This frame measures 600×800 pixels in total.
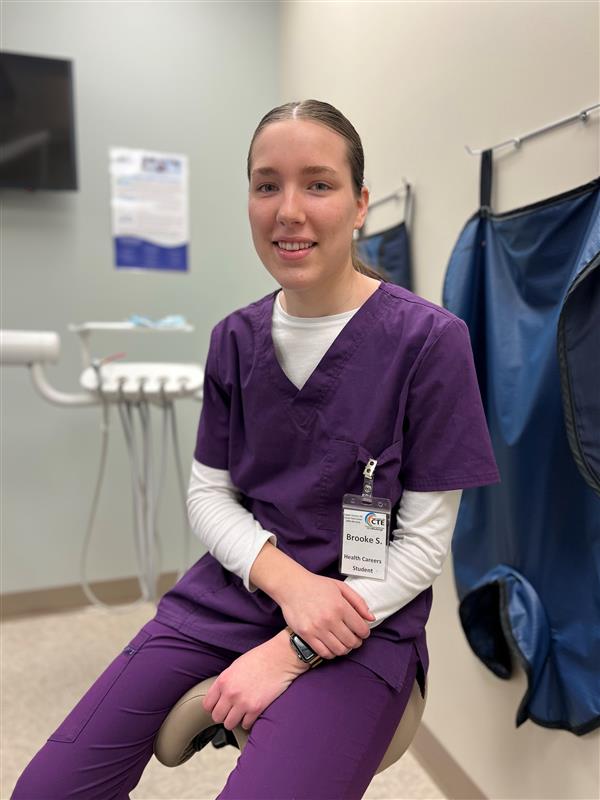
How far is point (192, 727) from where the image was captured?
0.79 m

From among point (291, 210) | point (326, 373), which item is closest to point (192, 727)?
point (326, 373)

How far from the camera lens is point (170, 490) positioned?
216 cm

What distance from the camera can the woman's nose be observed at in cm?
77

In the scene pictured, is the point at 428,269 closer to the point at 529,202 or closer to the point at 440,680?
the point at 529,202

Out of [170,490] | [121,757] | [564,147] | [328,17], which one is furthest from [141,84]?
[121,757]

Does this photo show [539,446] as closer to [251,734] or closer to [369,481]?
[369,481]

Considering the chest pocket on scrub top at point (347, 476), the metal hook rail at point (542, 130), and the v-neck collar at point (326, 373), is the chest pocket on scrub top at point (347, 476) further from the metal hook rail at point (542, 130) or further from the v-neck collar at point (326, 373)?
the metal hook rail at point (542, 130)

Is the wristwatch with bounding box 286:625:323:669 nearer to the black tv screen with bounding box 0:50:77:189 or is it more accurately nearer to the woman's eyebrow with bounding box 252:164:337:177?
the woman's eyebrow with bounding box 252:164:337:177

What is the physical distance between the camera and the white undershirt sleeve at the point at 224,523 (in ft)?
2.82

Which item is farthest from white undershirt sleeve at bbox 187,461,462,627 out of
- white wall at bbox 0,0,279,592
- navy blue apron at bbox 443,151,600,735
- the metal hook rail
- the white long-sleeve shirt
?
white wall at bbox 0,0,279,592

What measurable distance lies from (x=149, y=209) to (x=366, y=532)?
5.16 feet

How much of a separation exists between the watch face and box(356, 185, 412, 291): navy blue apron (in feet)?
2.84

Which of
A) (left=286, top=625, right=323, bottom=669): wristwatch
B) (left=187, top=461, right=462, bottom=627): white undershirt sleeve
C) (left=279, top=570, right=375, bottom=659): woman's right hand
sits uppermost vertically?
(left=187, top=461, right=462, bottom=627): white undershirt sleeve

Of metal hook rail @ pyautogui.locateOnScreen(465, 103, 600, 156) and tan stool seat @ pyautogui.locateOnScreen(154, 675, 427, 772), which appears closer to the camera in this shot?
tan stool seat @ pyautogui.locateOnScreen(154, 675, 427, 772)
